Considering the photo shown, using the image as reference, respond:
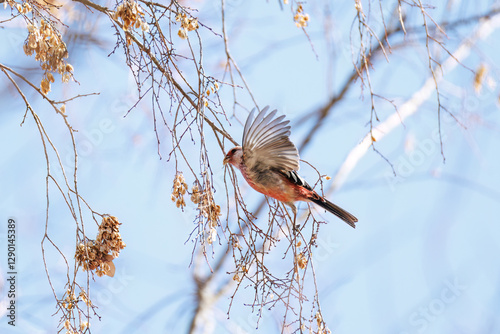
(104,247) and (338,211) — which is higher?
(338,211)

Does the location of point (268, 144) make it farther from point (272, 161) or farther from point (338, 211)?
point (338, 211)

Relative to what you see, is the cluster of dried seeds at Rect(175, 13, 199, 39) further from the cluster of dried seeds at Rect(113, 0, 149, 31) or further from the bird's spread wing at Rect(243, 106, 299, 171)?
the bird's spread wing at Rect(243, 106, 299, 171)

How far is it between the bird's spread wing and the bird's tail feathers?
53 centimetres

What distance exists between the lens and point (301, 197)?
3.40 metres

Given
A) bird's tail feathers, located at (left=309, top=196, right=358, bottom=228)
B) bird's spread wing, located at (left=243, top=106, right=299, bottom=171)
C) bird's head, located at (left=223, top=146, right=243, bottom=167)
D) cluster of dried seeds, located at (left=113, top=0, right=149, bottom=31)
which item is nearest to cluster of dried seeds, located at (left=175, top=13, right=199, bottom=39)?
cluster of dried seeds, located at (left=113, top=0, right=149, bottom=31)

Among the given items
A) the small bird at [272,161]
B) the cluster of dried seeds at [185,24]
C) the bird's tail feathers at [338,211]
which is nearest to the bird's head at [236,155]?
the small bird at [272,161]

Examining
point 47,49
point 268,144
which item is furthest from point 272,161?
point 47,49

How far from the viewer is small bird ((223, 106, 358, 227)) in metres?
2.80

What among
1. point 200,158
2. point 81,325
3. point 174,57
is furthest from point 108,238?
point 174,57

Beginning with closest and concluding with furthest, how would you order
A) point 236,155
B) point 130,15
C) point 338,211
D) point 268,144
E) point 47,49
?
1. point 130,15
2. point 47,49
3. point 268,144
4. point 236,155
5. point 338,211

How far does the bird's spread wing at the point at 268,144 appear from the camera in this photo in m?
2.79

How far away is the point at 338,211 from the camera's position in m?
3.47

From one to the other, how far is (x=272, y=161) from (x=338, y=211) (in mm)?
650

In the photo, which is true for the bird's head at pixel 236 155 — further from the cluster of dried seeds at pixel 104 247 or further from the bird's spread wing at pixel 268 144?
Answer: the cluster of dried seeds at pixel 104 247
